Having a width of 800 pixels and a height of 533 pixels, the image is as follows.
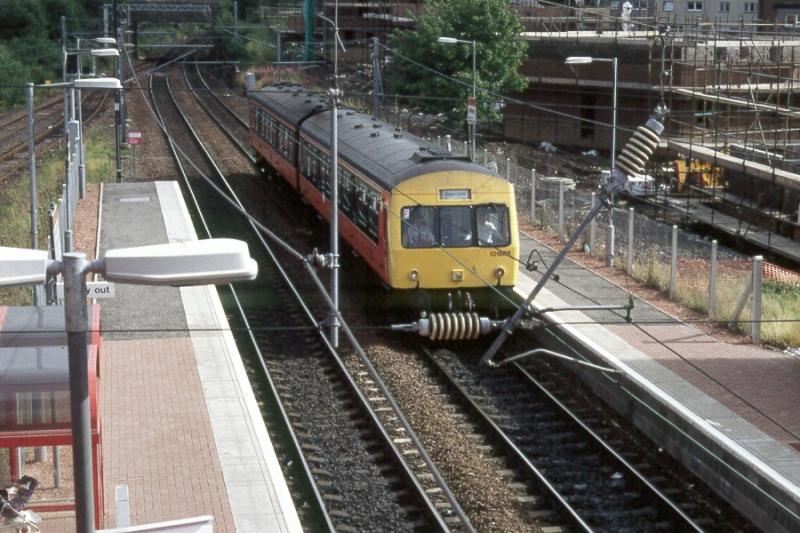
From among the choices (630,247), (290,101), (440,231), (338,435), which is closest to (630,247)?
(630,247)

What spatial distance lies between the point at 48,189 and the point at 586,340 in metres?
20.0

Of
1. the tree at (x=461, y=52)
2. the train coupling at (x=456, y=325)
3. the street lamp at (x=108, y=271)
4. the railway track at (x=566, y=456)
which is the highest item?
the tree at (x=461, y=52)

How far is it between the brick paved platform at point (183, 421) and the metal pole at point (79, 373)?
5.00 meters

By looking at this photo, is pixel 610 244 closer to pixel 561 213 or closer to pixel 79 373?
pixel 561 213

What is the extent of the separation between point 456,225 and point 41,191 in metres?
17.4

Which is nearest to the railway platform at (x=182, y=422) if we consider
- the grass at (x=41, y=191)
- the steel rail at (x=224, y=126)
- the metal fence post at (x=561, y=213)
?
the grass at (x=41, y=191)

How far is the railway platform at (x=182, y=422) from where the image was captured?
12086mm

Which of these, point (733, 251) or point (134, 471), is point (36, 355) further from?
point (733, 251)

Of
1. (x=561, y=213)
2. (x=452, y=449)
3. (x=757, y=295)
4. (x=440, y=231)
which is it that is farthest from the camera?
(x=561, y=213)

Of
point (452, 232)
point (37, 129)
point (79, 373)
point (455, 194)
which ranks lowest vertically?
point (452, 232)

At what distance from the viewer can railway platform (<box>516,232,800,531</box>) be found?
12.9 m

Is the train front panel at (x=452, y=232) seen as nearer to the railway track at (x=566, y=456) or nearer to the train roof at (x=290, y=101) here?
the railway track at (x=566, y=456)

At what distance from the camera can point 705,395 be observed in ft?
52.0

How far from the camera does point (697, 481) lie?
14.0 metres
